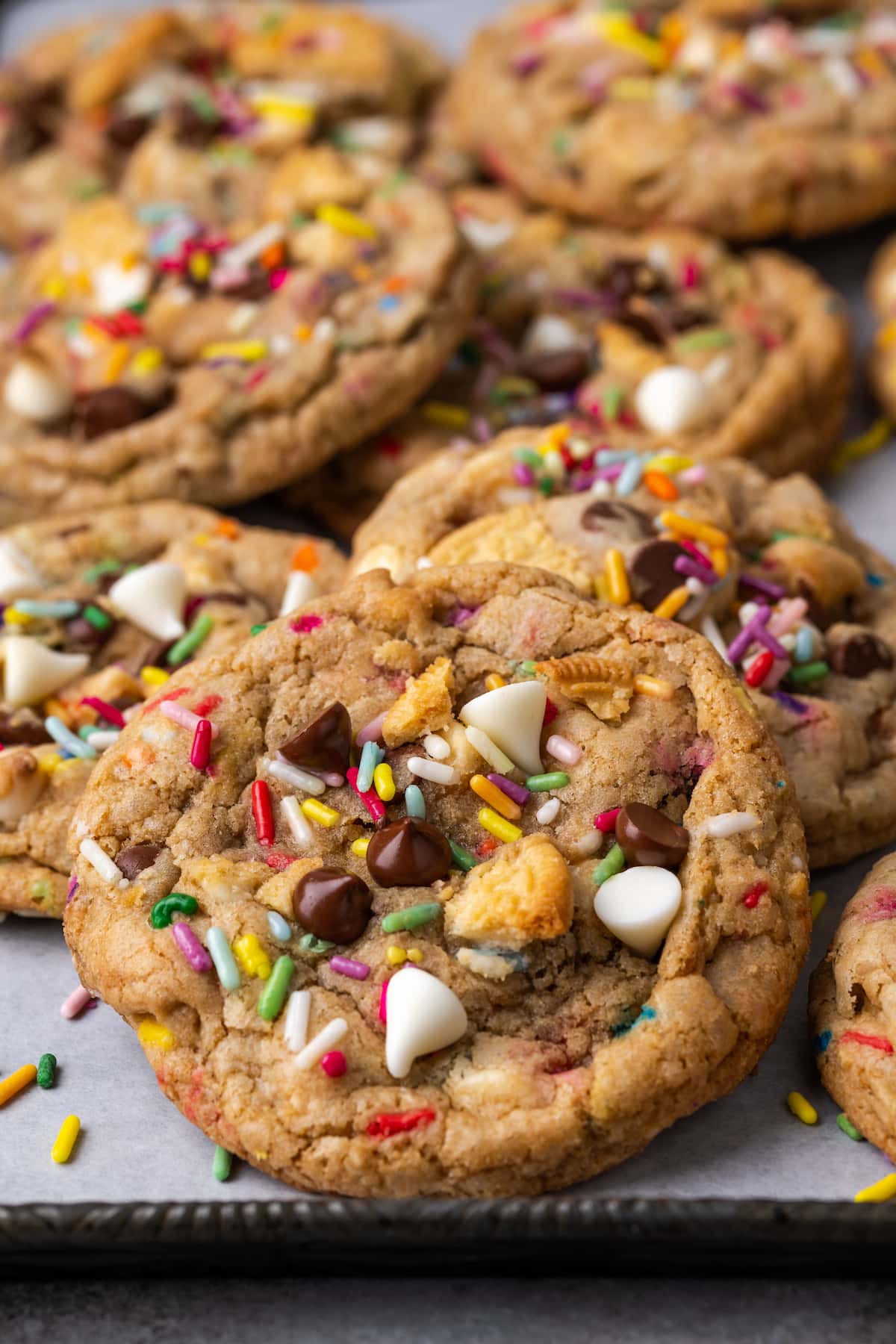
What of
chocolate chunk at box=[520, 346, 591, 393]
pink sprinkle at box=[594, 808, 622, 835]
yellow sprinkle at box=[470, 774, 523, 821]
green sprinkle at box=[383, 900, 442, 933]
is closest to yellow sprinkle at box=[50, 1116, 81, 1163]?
green sprinkle at box=[383, 900, 442, 933]

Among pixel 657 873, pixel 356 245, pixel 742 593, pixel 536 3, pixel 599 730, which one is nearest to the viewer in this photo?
pixel 657 873

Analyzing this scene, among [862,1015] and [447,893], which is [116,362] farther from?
[862,1015]

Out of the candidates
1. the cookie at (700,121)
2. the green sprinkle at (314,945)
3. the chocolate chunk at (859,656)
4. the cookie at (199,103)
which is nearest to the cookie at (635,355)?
the cookie at (700,121)

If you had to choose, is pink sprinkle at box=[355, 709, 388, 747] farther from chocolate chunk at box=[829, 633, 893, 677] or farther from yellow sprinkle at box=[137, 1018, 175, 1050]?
chocolate chunk at box=[829, 633, 893, 677]

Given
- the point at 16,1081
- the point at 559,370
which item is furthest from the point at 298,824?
the point at 559,370

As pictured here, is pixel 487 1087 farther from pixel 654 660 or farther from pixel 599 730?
pixel 654 660

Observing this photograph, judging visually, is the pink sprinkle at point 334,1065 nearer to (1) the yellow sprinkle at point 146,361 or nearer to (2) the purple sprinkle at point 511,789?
(2) the purple sprinkle at point 511,789

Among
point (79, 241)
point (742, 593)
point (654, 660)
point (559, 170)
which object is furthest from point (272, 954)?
point (559, 170)
